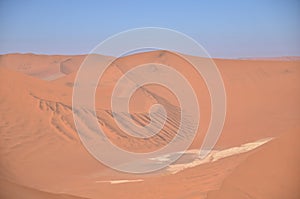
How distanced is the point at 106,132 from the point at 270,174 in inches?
334

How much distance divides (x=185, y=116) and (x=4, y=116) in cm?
974

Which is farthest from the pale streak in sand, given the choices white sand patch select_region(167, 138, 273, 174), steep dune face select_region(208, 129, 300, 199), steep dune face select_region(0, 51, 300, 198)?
steep dune face select_region(208, 129, 300, 199)

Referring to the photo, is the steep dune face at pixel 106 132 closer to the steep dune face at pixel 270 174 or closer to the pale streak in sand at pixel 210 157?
the steep dune face at pixel 270 174

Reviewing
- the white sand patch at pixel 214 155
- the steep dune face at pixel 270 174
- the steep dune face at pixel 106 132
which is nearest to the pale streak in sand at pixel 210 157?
the white sand patch at pixel 214 155

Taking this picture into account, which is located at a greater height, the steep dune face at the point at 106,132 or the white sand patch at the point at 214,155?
the steep dune face at the point at 106,132

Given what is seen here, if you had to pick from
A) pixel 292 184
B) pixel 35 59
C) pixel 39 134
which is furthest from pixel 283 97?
pixel 35 59


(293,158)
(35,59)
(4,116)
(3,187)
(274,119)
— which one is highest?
(35,59)

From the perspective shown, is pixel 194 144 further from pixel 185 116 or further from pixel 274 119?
pixel 274 119

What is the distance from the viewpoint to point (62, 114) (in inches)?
553

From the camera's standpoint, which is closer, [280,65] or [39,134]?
[39,134]

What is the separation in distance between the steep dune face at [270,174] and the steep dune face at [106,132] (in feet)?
0.39

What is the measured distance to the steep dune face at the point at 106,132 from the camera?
891 centimetres

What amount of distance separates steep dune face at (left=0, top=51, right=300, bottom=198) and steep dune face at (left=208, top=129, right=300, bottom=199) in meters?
0.12

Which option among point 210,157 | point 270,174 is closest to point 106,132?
point 210,157
